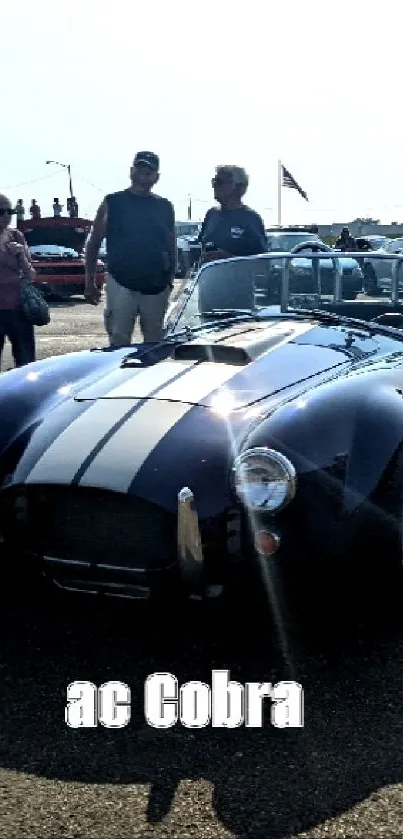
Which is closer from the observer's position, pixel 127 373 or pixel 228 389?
pixel 228 389

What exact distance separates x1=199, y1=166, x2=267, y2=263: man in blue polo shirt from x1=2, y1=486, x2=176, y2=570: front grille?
10.1 feet

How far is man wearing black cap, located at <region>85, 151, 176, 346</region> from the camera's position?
6.09 m

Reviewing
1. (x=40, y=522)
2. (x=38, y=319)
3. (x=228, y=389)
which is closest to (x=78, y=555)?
(x=40, y=522)

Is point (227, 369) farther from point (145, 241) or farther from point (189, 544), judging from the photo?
point (145, 241)

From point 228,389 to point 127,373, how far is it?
535 mm

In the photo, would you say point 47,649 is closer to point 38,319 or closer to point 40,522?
point 40,522

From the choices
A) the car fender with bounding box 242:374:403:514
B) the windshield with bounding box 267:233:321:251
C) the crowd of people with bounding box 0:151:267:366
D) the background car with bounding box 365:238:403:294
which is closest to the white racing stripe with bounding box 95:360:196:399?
the car fender with bounding box 242:374:403:514

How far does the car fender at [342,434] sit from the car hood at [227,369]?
0.92 ft

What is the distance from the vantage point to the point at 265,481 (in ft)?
9.88

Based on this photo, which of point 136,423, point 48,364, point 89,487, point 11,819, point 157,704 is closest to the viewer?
point 11,819

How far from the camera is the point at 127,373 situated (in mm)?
3914

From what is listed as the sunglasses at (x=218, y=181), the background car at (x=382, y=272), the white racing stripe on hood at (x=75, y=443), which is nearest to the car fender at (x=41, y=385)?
the white racing stripe on hood at (x=75, y=443)

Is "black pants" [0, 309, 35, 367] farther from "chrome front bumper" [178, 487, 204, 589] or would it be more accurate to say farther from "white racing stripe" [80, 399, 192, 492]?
"chrome front bumper" [178, 487, 204, 589]

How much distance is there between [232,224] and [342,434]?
3123 millimetres
